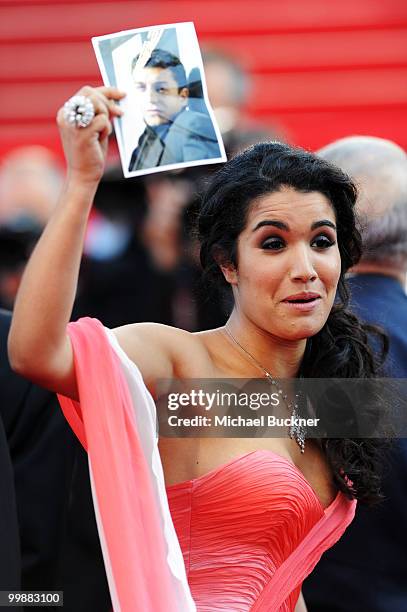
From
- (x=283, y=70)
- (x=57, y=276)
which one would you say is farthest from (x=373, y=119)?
(x=57, y=276)

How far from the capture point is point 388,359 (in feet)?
9.89

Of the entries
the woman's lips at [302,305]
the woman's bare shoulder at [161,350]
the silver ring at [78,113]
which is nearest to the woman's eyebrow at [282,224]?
the woman's lips at [302,305]

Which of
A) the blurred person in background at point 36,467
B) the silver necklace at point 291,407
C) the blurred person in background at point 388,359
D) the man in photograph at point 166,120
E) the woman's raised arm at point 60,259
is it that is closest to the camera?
the woman's raised arm at point 60,259

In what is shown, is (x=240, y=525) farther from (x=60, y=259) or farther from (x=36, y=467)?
(x=36, y=467)

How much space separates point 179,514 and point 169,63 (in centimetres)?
83

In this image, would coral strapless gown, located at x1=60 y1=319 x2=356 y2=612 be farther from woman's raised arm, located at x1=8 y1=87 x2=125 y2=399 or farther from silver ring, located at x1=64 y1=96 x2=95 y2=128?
silver ring, located at x1=64 y1=96 x2=95 y2=128

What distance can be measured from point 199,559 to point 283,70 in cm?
565

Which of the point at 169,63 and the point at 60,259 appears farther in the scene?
the point at 169,63

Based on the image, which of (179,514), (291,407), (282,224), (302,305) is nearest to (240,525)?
(179,514)

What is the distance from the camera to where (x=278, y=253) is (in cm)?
242

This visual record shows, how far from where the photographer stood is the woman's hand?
2.05 m

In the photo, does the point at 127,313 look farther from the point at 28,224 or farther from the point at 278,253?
the point at 278,253

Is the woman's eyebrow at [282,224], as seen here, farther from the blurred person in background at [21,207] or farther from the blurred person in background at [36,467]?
the blurred person in background at [21,207]

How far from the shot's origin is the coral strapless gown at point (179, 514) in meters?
2.21
